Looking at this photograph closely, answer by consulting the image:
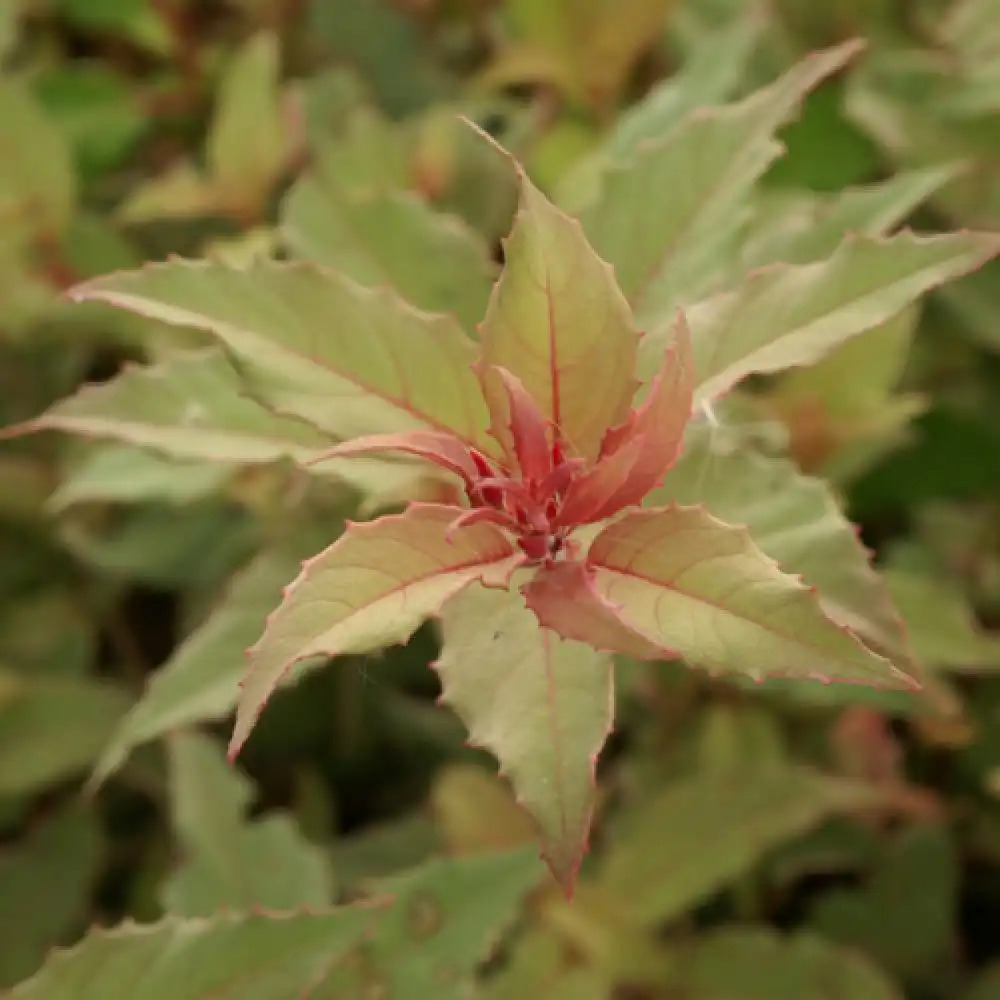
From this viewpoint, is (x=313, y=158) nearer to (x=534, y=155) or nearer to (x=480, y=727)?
(x=534, y=155)

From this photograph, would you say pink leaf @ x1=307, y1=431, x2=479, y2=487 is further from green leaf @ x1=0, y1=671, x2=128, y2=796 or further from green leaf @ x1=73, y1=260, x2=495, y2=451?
green leaf @ x1=0, y1=671, x2=128, y2=796

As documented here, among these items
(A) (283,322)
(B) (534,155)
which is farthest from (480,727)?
(B) (534,155)

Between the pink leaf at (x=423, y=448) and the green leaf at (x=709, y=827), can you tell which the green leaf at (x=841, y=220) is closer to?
the pink leaf at (x=423, y=448)

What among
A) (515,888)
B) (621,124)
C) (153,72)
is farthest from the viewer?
(153,72)

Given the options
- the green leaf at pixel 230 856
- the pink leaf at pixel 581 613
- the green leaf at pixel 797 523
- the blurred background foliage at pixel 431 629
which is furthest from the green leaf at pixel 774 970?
the pink leaf at pixel 581 613

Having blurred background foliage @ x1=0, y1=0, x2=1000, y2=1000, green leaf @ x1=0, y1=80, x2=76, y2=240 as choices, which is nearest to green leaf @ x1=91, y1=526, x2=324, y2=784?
blurred background foliage @ x1=0, y1=0, x2=1000, y2=1000

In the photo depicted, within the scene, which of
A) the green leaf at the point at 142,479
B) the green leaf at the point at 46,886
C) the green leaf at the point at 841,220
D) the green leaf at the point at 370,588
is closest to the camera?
→ the green leaf at the point at 370,588
